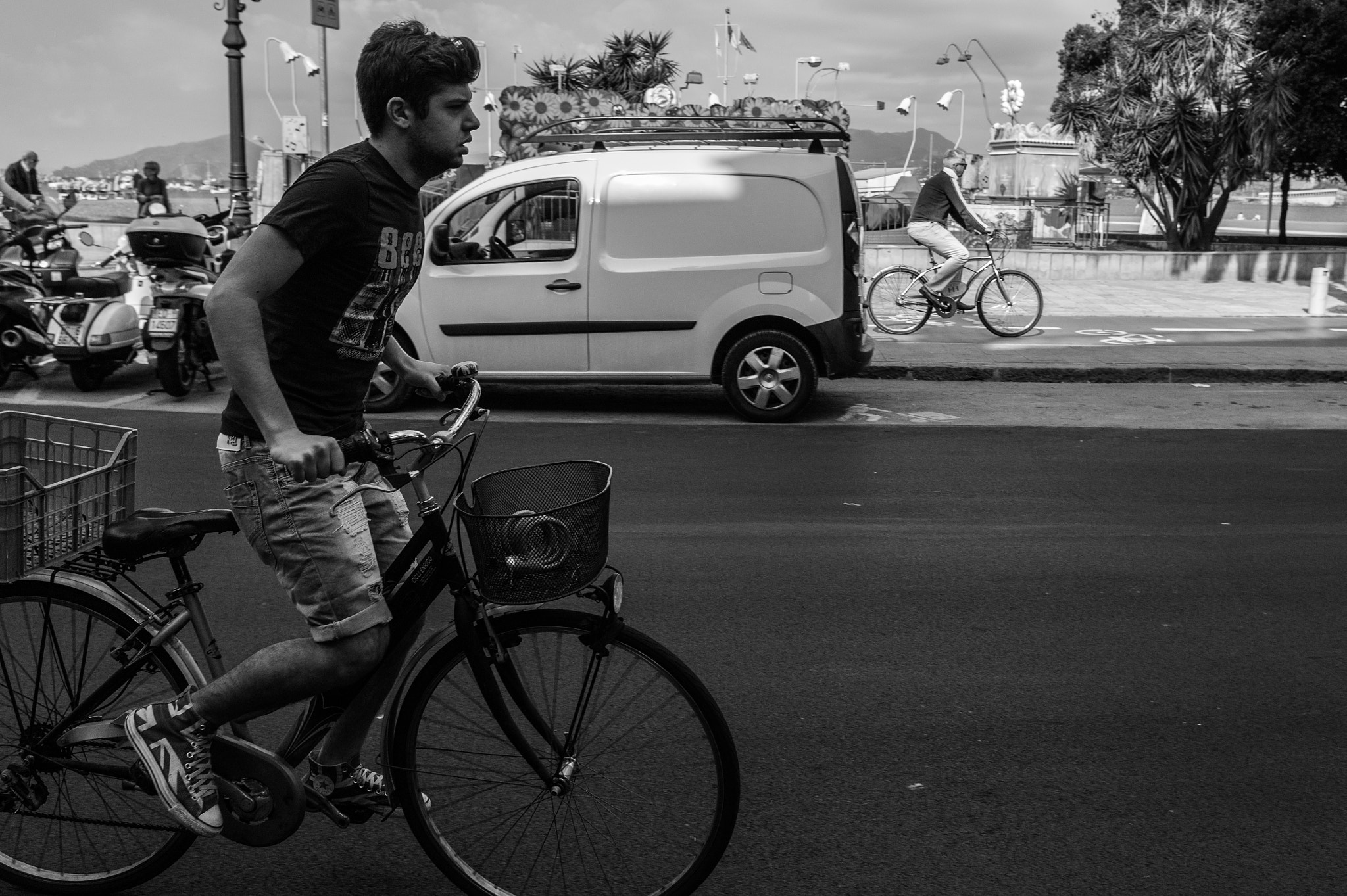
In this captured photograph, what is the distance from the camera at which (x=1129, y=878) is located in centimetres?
314

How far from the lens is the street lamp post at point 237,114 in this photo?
54.2ft

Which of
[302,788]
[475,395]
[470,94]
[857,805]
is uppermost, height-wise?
[470,94]

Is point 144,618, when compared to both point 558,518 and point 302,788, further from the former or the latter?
point 558,518

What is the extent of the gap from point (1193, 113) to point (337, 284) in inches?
949

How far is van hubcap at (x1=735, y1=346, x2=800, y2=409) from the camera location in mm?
9570

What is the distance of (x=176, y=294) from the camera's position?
33.5ft

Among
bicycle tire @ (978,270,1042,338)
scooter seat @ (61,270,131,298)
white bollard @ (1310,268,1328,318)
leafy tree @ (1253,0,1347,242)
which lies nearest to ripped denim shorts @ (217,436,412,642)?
scooter seat @ (61,270,131,298)

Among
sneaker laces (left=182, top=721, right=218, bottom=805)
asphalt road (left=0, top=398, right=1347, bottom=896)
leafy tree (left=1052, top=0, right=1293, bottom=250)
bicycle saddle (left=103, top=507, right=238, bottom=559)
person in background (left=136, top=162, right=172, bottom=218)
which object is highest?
leafy tree (left=1052, top=0, right=1293, bottom=250)

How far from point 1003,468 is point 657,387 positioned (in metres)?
4.09

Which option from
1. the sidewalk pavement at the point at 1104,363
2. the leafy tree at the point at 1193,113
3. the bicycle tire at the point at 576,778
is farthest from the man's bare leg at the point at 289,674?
the leafy tree at the point at 1193,113

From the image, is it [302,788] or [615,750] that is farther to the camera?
[615,750]

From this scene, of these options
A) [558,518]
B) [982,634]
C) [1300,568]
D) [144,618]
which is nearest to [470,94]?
[558,518]

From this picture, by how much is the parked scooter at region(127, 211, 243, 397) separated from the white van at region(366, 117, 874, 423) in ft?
5.63

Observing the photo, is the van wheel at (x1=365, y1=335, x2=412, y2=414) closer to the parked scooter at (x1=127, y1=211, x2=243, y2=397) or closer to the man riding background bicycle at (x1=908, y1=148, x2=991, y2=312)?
the parked scooter at (x1=127, y1=211, x2=243, y2=397)
